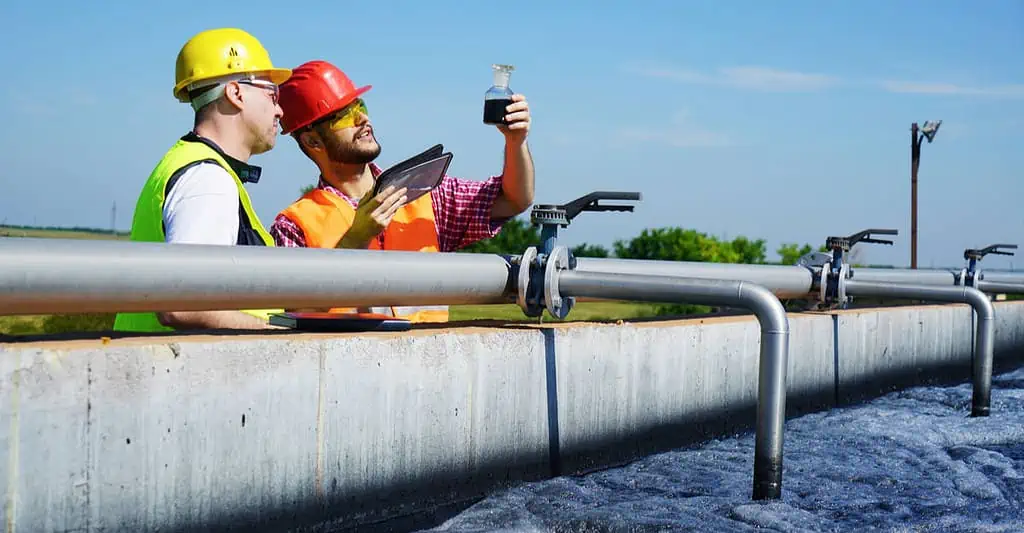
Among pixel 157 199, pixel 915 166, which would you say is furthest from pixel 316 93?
pixel 915 166

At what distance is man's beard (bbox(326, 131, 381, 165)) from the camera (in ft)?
14.9

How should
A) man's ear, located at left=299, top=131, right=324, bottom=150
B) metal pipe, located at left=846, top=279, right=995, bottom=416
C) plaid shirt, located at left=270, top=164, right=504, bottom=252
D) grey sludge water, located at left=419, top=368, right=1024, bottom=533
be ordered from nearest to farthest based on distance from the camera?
grey sludge water, located at left=419, top=368, right=1024, bottom=533, man's ear, located at left=299, top=131, right=324, bottom=150, plaid shirt, located at left=270, top=164, right=504, bottom=252, metal pipe, located at left=846, top=279, right=995, bottom=416

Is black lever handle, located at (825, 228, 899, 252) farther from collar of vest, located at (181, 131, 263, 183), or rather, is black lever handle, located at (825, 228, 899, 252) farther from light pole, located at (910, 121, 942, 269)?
light pole, located at (910, 121, 942, 269)

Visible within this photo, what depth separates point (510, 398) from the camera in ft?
12.6

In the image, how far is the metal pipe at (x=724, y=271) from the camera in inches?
199

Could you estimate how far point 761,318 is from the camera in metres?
3.69

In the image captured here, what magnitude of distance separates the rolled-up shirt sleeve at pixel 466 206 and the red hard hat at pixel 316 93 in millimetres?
605

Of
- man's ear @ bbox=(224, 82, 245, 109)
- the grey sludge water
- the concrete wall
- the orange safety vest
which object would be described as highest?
man's ear @ bbox=(224, 82, 245, 109)

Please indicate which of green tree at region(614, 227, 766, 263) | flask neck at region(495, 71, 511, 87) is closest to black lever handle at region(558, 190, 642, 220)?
flask neck at region(495, 71, 511, 87)

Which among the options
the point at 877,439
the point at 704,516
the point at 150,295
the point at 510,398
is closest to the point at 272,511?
the point at 150,295

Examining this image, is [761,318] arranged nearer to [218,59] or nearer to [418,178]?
[418,178]

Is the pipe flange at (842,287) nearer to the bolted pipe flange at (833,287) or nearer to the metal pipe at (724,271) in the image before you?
the bolted pipe flange at (833,287)

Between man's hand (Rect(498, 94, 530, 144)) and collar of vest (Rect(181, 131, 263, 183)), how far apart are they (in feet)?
3.47

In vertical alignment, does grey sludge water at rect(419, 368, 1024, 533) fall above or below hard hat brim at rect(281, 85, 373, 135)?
below
